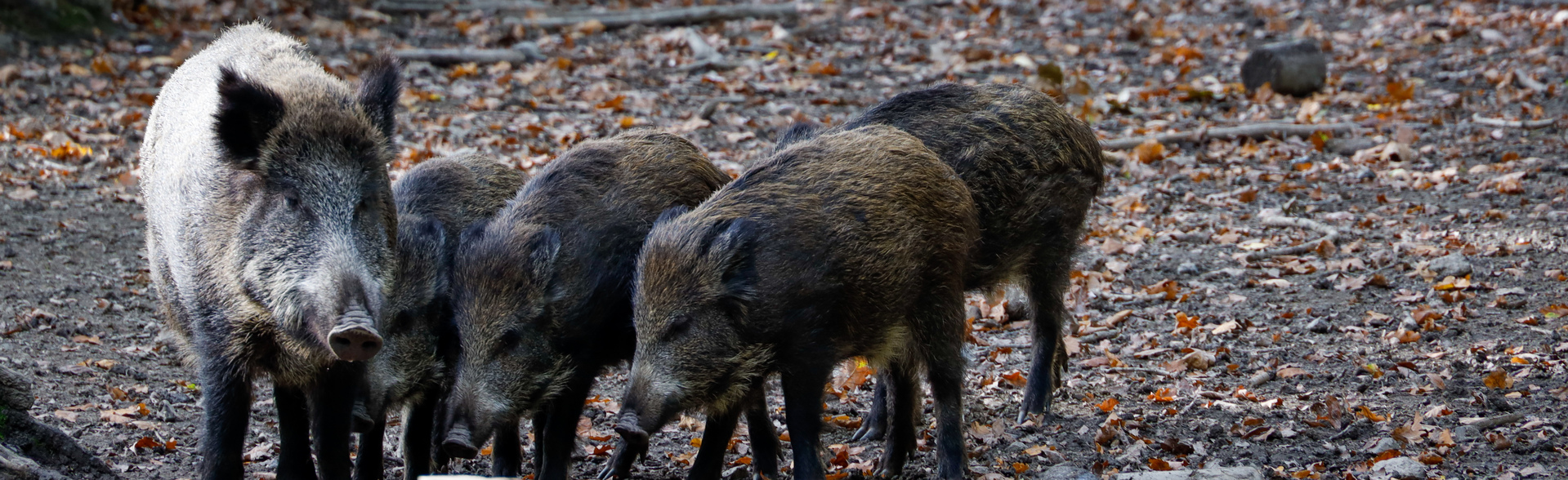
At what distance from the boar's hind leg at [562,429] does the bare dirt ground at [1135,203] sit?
2.28 feet

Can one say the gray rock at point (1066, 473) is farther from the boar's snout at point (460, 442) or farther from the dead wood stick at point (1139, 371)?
the boar's snout at point (460, 442)

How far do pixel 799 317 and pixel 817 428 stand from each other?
436 millimetres

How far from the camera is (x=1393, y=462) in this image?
14.3 ft

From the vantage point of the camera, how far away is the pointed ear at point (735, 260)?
4008 mm

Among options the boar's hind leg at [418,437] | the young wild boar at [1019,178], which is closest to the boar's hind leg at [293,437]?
the boar's hind leg at [418,437]

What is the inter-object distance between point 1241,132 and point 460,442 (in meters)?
7.79

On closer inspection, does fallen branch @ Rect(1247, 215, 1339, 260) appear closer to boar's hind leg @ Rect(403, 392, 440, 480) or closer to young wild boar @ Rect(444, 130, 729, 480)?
young wild boar @ Rect(444, 130, 729, 480)

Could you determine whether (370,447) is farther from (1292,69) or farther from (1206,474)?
(1292,69)

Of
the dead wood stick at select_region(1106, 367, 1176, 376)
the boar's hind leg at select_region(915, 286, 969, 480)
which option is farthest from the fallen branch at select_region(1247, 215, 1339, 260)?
the boar's hind leg at select_region(915, 286, 969, 480)

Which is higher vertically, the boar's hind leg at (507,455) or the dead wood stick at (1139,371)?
the boar's hind leg at (507,455)

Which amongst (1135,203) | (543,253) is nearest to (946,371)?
(543,253)

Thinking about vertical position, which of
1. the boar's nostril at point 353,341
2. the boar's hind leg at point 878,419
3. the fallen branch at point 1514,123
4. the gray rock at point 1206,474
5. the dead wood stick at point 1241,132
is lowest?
the boar's hind leg at point 878,419

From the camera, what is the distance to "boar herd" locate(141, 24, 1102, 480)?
12.1ft

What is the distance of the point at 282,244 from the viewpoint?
11.8 feet
